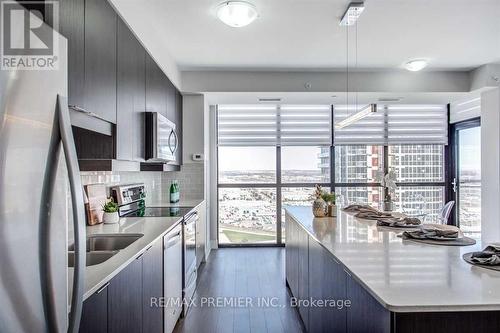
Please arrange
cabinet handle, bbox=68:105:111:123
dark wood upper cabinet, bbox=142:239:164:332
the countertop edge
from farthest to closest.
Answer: dark wood upper cabinet, bbox=142:239:164:332
cabinet handle, bbox=68:105:111:123
the countertop edge

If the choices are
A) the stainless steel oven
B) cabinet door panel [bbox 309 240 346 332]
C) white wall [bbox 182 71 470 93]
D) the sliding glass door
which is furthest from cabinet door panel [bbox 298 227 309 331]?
the sliding glass door

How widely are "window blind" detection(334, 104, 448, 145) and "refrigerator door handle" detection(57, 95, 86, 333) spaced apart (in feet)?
17.1

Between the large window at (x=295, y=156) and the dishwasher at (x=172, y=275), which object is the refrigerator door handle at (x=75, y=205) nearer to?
the dishwasher at (x=172, y=275)

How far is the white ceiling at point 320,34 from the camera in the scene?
2791 millimetres

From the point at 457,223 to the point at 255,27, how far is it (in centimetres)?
493

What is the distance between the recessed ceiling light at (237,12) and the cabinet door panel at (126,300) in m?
2.05

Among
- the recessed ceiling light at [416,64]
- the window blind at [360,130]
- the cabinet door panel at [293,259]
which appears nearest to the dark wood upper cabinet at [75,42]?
the cabinet door panel at [293,259]

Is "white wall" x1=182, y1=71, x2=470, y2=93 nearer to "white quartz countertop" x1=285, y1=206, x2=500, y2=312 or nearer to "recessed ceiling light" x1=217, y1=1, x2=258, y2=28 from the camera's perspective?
"recessed ceiling light" x1=217, y1=1, x2=258, y2=28

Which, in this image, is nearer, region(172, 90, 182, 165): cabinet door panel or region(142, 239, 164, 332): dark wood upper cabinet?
region(142, 239, 164, 332): dark wood upper cabinet

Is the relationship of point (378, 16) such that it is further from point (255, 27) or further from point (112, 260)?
point (112, 260)

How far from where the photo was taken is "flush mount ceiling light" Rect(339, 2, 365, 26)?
2678 mm

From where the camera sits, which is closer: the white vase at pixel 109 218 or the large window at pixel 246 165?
the white vase at pixel 109 218

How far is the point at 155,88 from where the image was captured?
3244mm

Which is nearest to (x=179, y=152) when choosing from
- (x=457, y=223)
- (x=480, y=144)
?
(x=480, y=144)
